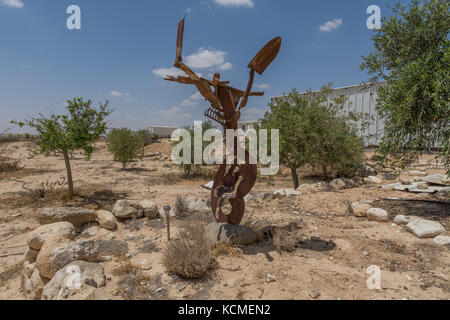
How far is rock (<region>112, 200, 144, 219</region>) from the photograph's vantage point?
6.88 m

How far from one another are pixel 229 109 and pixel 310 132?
269 inches

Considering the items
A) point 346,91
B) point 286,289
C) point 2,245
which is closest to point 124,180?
point 2,245

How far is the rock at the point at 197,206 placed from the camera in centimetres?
775

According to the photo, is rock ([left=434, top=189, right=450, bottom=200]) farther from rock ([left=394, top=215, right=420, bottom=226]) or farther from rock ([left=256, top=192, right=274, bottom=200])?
rock ([left=256, top=192, right=274, bottom=200])

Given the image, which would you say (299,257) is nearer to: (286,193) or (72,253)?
(72,253)

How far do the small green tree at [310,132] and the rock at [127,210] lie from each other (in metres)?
6.32

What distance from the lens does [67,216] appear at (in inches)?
254

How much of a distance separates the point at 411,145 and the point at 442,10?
360 cm

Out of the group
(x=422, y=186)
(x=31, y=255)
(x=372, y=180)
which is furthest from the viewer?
(x=372, y=180)

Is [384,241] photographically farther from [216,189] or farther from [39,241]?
[39,241]

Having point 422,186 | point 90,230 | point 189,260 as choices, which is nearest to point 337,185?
point 422,186

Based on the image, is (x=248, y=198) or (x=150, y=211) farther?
(x=248, y=198)

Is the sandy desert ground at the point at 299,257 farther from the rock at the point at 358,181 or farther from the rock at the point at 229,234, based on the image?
the rock at the point at 358,181

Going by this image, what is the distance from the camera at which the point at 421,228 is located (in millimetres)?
5461
